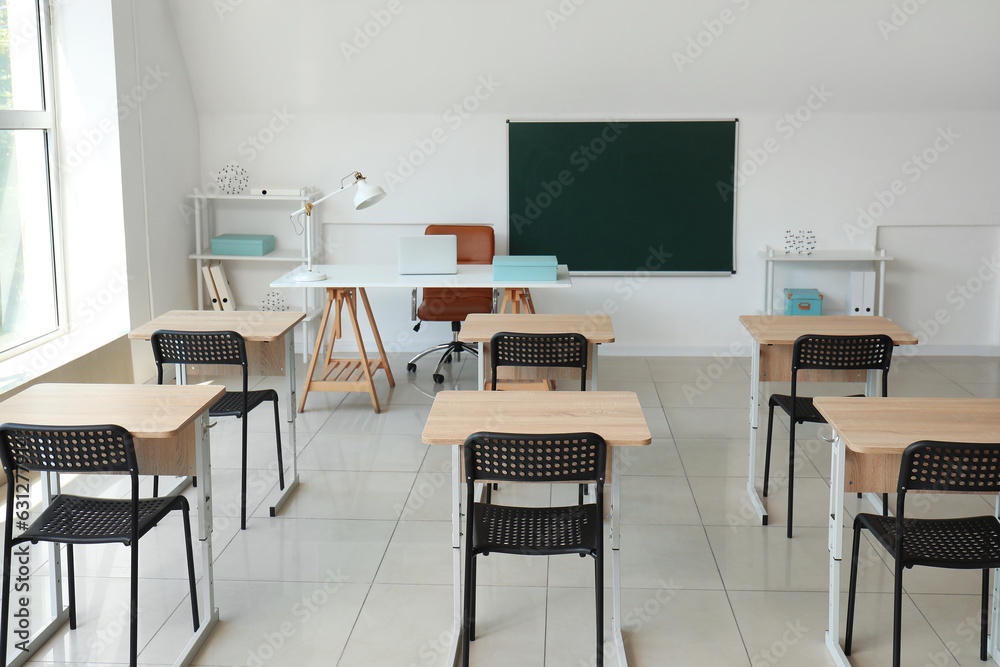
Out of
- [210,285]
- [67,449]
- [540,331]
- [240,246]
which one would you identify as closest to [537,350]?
[540,331]

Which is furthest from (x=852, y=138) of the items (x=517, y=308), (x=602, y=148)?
(x=517, y=308)

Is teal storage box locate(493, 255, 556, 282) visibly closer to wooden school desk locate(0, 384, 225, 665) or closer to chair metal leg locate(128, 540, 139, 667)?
wooden school desk locate(0, 384, 225, 665)

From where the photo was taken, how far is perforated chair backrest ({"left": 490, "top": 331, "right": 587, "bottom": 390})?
3.77 m

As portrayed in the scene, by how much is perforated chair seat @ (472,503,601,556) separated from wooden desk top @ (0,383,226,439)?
96cm

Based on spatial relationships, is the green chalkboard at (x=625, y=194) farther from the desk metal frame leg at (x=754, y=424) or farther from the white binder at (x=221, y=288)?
the desk metal frame leg at (x=754, y=424)

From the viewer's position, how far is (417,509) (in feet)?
12.8

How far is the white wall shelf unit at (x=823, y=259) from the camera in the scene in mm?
6297

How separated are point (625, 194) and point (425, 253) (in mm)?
1874

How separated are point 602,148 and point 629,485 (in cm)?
315

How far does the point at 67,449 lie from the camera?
252 cm

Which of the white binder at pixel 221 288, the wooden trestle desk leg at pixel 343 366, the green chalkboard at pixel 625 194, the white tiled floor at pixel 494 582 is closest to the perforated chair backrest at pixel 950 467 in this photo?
the white tiled floor at pixel 494 582

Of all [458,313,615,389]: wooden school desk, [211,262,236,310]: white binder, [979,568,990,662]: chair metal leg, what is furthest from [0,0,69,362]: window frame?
[979,568,990,662]: chair metal leg

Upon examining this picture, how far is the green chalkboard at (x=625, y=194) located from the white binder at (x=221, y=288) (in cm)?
212

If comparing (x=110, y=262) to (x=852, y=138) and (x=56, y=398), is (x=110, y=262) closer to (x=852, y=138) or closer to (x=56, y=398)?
(x=56, y=398)
